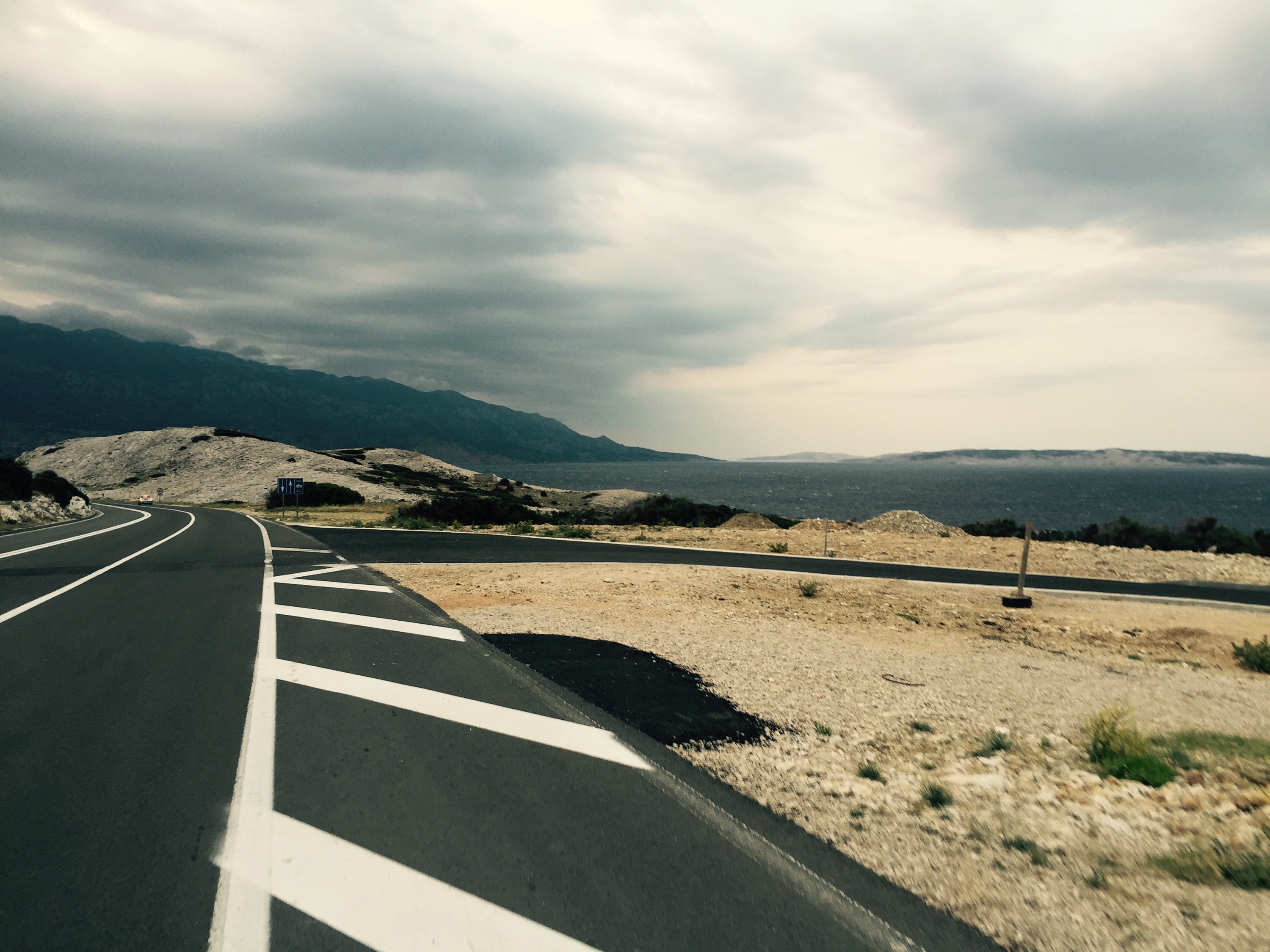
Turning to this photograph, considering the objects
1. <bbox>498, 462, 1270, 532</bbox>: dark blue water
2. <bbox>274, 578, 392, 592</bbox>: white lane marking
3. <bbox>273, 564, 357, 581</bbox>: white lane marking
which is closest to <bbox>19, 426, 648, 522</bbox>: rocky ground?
<bbox>498, 462, 1270, 532</bbox>: dark blue water

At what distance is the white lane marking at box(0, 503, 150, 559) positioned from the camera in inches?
668

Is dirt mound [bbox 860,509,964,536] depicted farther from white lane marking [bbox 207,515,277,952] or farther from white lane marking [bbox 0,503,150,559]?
white lane marking [bbox 0,503,150,559]

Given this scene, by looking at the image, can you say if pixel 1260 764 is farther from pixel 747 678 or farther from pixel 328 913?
pixel 328 913

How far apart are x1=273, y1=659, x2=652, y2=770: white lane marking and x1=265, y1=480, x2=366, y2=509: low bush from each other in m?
52.1

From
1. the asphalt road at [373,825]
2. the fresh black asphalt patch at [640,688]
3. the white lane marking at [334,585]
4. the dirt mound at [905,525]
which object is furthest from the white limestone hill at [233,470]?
the asphalt road at [373,825]

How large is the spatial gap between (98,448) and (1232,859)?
14353 centimetres

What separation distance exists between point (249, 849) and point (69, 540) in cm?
2433

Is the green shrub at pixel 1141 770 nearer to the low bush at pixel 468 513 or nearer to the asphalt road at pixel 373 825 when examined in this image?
the asphalt road at pixel 373 825

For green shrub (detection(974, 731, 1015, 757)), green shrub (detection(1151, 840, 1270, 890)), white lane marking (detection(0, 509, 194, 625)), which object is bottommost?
white lane marking (detection(0, 509, 194, 625))

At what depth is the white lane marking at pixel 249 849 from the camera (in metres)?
2.72

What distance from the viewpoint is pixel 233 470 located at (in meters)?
87.9

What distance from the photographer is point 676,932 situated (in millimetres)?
2764

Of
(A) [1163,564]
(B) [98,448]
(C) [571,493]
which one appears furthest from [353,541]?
(B) [98,448]

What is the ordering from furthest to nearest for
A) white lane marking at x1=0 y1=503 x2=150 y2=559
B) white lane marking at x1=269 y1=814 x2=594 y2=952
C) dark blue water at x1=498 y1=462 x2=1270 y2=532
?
dark blue water at x1=498 y1=462 x2=1270 y2=532
white lane marking at x1=0 y1=503 x2=150 y2=559
white lane marking at x1=269 y1=814 x2=594 y2=952
